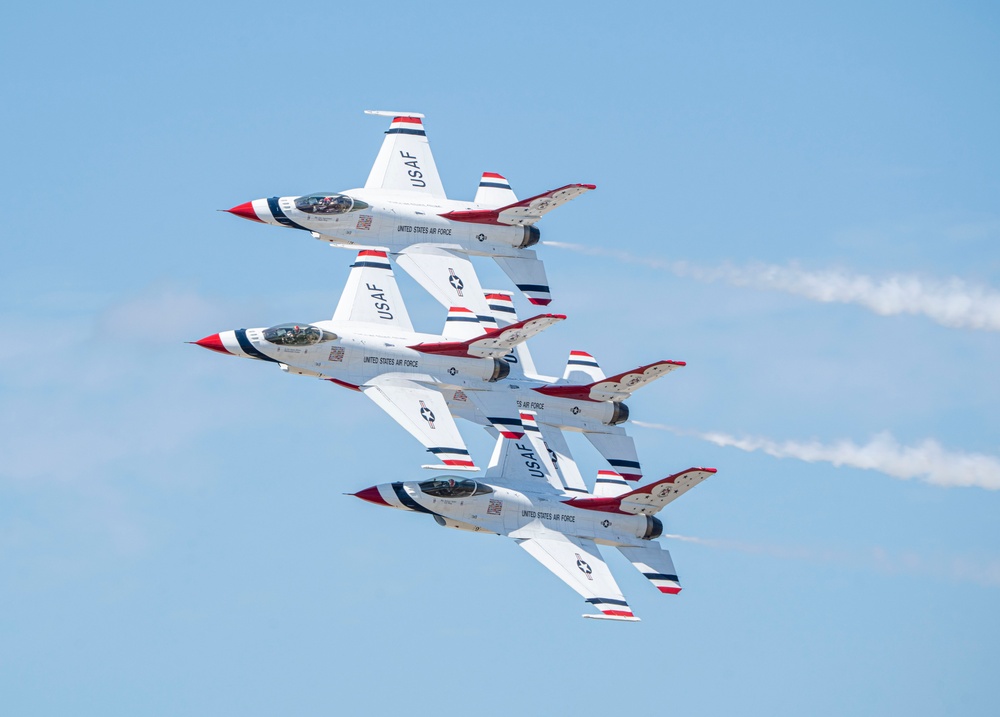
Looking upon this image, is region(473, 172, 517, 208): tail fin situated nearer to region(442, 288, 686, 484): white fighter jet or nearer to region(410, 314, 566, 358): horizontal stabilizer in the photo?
region(442, 288, 686, 484): white fighter jet

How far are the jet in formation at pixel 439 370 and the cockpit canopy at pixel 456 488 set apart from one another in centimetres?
60

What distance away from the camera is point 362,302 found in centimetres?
8056

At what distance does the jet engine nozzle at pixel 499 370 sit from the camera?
7944cm

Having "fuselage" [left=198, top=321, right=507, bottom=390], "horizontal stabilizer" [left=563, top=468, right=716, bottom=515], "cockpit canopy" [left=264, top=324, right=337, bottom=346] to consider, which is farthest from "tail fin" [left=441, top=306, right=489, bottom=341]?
"horizontal stabilizer" [left=563, top=468, right=716, bottom=515]

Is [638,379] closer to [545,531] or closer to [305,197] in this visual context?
[545,531]

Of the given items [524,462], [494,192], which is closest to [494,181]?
[494,192]

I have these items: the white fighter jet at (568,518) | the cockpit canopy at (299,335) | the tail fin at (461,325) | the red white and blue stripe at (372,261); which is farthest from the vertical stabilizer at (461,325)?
the white fighter jet at (568,518)

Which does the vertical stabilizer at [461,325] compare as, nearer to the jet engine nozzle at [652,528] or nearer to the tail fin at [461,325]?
the tail fin at [461,325]

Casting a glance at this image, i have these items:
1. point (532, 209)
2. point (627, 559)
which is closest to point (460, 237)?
point (532, 209)

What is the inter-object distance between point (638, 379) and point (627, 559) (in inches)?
282

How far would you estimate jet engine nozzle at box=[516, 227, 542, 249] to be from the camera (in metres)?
83.5

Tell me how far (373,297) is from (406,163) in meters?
7.72

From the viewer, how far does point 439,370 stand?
7900cm

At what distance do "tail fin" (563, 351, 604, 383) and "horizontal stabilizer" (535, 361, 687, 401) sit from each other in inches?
62.7
